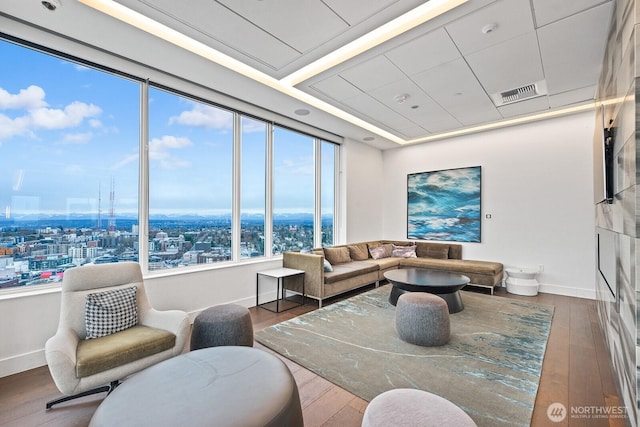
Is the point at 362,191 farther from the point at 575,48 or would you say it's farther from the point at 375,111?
the point at 575,48

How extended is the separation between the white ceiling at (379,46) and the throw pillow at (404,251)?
3.02m

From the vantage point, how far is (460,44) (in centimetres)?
280

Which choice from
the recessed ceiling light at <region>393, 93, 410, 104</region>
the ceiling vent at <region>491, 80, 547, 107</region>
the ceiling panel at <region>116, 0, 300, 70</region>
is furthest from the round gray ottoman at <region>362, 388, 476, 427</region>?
the ceiling vent at <region>491, 80, 547, 107</region>

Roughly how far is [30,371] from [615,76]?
539 centimetres

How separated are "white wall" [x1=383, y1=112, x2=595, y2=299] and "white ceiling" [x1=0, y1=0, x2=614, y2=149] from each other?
795 millimetres

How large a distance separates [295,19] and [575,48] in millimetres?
2804

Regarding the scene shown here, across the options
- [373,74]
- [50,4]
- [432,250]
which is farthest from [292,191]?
[50,4]

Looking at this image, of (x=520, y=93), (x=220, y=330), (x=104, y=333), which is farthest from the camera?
(x=520, y=93)

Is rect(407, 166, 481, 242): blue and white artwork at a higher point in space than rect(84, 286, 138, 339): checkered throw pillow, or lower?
higher

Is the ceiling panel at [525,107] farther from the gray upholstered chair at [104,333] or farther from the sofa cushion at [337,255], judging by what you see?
the gray upholstered chair at [104,333]

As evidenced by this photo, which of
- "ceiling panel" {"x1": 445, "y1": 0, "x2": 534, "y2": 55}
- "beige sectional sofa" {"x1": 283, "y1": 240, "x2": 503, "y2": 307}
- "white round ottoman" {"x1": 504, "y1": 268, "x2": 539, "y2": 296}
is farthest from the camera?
"white round ottoman" {"x1": 504, "y1": 268, "x2": 539, "y2": 296}

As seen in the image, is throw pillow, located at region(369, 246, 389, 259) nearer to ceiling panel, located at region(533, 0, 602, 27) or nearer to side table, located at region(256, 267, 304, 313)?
side table, located at region(256, 267, 304, 313)

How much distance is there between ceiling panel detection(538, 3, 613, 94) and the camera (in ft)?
8.07

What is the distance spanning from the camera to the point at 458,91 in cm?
382
